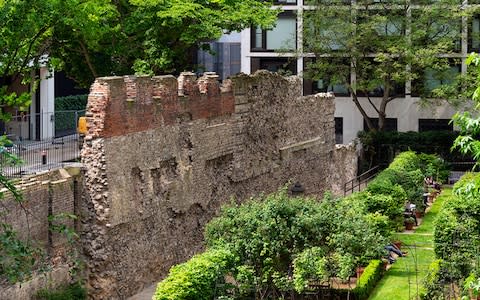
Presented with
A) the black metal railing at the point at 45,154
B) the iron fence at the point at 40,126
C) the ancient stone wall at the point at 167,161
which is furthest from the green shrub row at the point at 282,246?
the iron fence at the point at 40,126

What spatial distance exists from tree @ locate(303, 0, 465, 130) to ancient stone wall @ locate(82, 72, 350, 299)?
15.4 metres

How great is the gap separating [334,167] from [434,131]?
11153mm

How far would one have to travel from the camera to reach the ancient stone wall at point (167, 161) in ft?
99.4

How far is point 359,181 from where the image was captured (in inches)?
2122

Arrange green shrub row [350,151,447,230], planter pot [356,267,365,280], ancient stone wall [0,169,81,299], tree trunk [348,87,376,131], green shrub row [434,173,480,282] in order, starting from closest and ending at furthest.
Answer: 1. ancient stone wall [0,169,81,299]
2. green shrub row [434,173,480,282]
3. planter pot [356,267,365,280]
4. green shrub row [350,151,447,230]
5. tree trunk [348,87,376,131]

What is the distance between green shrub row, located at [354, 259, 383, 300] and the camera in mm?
29750

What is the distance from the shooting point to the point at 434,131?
203 feet

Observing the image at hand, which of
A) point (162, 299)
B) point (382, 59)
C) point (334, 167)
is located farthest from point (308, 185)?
point (162, 299)

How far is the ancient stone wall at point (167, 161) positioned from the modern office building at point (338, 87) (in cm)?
1919

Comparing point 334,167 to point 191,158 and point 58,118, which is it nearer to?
point 58,118

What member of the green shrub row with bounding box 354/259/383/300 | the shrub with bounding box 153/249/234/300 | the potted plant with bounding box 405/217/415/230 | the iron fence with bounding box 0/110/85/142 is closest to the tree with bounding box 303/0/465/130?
the iron fence with bounding box 0/110/85/142

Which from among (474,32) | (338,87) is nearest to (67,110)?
(338,87)

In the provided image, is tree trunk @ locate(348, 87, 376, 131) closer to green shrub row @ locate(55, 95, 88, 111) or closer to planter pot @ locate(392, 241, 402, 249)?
green shrub row @ locate(55, 95, 88, 111)

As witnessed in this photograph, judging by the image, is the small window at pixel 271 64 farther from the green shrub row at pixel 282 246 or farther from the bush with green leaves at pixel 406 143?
the green shrub row at pixel 282 246
